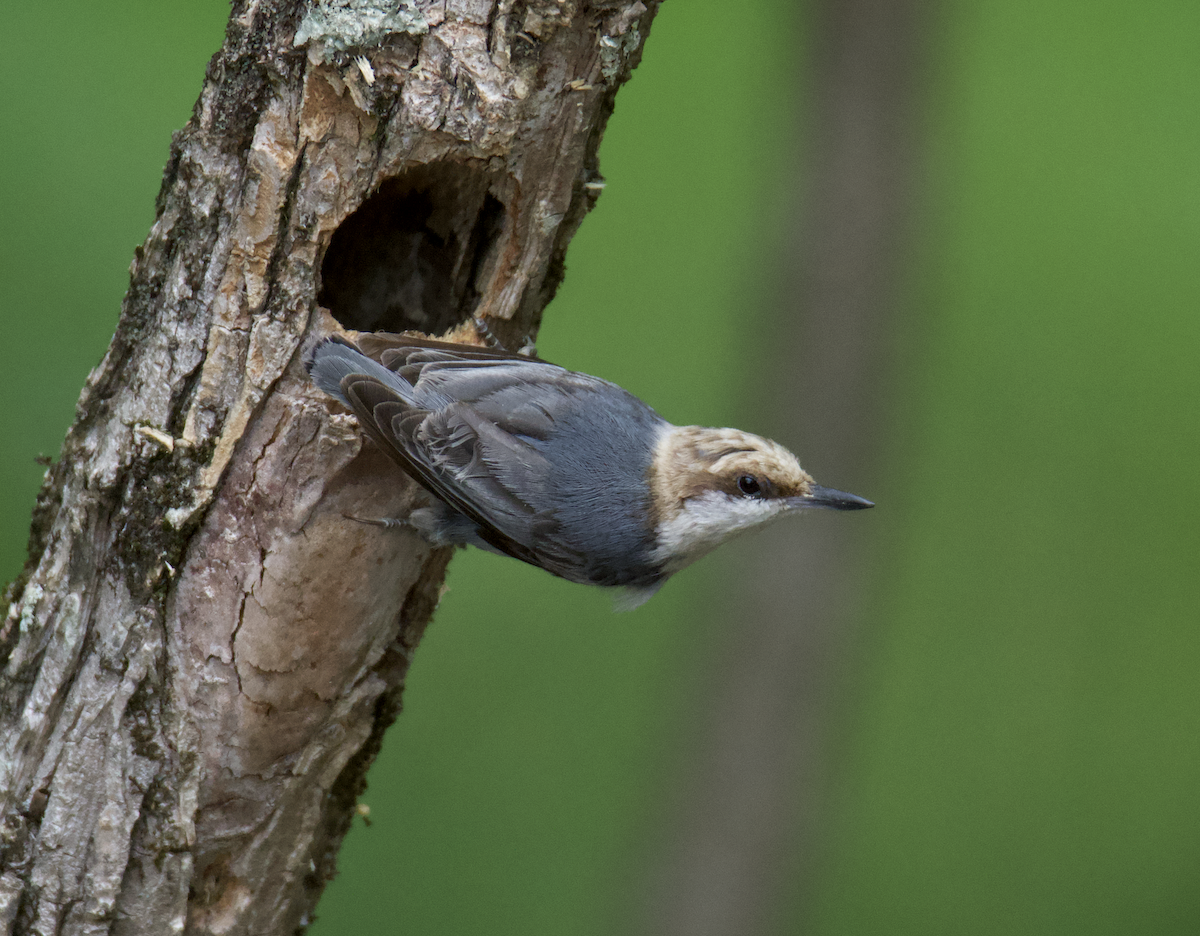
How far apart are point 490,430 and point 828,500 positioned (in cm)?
66

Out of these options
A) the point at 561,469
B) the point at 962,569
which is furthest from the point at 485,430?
the point at 962,569

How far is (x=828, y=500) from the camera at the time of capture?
232cm

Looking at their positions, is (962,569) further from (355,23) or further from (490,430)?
(355,23)

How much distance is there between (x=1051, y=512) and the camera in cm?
446

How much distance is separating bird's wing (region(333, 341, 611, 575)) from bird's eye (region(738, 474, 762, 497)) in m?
0.35

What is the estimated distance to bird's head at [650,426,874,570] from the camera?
2324mm

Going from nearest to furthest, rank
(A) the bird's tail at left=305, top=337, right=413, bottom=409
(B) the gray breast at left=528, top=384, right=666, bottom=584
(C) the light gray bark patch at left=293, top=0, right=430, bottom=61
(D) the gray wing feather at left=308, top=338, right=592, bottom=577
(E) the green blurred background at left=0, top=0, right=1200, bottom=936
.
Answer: (C) the light gray bark patch at left=293, top=0, right=430, bottom=61, (A) the bird's tail at left=305, top=337, right=413, bottom=409, (D) the gray wing feather at left=308, top=338, right=592, bottom=577, (B) the gray breast at left=528, top=384, right=666, bottom=584, (E) the green blurred background at left=0, top=0, right=1200, bottom=936

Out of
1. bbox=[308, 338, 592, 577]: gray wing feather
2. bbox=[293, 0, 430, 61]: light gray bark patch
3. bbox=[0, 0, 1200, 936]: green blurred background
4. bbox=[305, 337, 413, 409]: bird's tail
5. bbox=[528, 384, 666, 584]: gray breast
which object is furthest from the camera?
bbox=[0, 0, 1200, 936]: green blurred background

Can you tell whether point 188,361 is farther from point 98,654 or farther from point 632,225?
point 632,225

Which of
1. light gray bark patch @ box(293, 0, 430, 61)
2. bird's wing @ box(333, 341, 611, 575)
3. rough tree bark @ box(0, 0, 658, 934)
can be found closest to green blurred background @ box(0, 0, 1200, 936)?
bird's wing @ box(333, 341, 611, 575)

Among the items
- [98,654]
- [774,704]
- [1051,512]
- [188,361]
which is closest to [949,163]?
[774,704]

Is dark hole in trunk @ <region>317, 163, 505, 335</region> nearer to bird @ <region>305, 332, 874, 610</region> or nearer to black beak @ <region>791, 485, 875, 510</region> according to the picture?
bird @ <region>305, 332, 874, 610</region>

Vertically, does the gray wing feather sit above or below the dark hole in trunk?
below

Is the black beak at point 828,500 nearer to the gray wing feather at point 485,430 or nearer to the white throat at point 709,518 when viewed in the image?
the white throat at point 709,518
